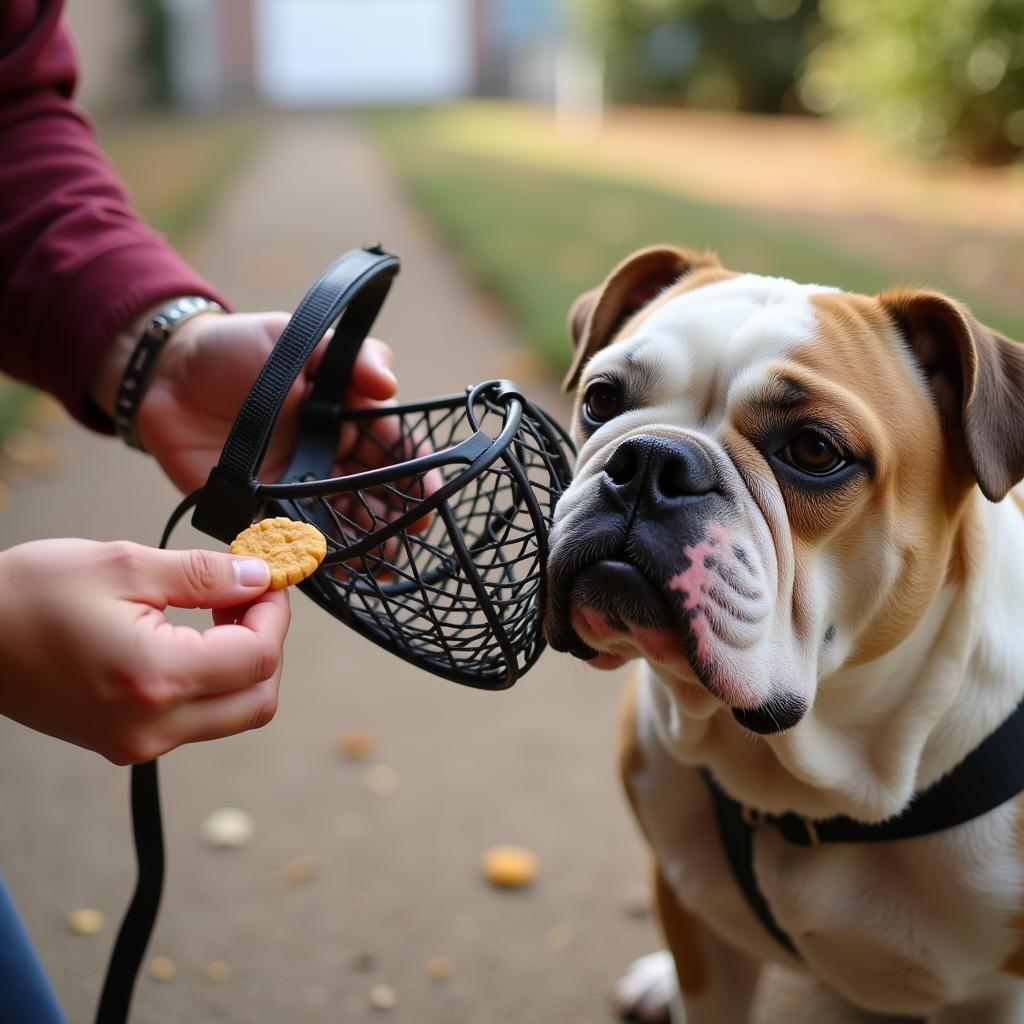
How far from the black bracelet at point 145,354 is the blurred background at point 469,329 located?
129 centimetres

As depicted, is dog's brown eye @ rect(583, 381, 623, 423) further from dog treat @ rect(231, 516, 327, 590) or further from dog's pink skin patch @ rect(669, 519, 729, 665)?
dog treat @ rect(231, 516, 327, 590)

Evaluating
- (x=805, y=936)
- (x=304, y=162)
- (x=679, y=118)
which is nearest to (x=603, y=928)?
(x=805, y=936)

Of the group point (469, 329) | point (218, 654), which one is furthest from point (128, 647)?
point (469, 329)

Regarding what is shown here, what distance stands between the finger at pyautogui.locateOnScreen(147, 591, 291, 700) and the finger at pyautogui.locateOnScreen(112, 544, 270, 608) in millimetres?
38

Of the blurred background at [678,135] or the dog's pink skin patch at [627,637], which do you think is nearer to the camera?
the dog's pink skin patch at [627,637]

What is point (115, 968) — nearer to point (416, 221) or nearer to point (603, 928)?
point (603, 928)

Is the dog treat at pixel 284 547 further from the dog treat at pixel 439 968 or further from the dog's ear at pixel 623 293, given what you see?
the dog treat at pixel 439 968

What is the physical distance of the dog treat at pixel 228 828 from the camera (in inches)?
119

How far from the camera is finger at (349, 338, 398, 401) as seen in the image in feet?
7.00

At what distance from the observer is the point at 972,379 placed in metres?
1.75

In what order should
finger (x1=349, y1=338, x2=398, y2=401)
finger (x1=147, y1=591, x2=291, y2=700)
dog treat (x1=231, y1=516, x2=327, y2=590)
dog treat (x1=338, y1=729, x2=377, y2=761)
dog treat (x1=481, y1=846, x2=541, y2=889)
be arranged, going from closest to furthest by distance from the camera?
finger (x1=147, y1=591, x2=291, y2=700) < dog treat (x1=231, y1=516, x2=327, y2=590) < finger (x1=349, y1=338, x2=398, y2=401) < dog treat (x1=481, y1=846, x2=541, y2=889) < dog treat (x1=338, y1=729, x2=377, y2=761)

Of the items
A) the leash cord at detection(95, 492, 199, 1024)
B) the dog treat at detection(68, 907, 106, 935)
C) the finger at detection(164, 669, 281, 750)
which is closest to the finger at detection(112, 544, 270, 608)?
the finger at detection(164, 669, 281, 750)

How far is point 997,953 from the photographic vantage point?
6.06 feet

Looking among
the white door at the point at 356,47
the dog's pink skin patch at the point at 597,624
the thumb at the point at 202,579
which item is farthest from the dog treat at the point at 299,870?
the white door at the point at 356,47
